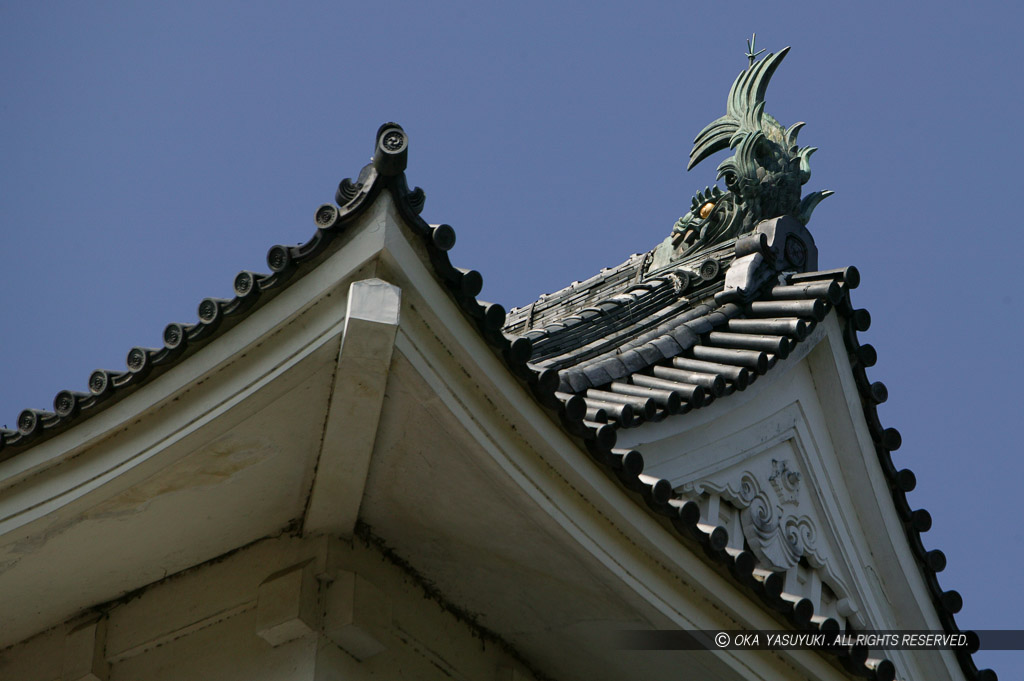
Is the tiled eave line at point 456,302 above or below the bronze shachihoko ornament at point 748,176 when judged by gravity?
below

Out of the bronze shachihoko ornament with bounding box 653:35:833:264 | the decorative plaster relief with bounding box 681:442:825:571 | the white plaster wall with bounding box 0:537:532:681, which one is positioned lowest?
the white plaster wall with bounding box 0:537:532:681

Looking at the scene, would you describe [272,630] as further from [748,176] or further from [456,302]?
[748,176]

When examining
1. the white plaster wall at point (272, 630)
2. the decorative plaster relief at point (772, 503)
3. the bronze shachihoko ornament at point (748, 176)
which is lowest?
the white plaster wall at point (272, 630)

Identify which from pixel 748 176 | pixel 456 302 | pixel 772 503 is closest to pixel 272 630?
pixel 456 302

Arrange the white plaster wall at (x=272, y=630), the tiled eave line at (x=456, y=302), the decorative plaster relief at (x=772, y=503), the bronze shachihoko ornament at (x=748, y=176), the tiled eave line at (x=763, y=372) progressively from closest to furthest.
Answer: the tiled eave line at (x=456, y=302)
the white plaster wall at (x=272, y=630)
the tiled eave line at (x=763, y=372)
the decorative plaster relief at (x=772, y=503)
the bronze shachihoko ornament at (x=748, y=176)

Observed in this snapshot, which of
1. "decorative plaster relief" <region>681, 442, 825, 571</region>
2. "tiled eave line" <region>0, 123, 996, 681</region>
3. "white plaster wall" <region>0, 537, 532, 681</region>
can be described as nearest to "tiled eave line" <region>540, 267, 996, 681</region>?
"tiled eave line" <region>0, 123, 996, 681</region>

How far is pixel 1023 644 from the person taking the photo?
6988mm

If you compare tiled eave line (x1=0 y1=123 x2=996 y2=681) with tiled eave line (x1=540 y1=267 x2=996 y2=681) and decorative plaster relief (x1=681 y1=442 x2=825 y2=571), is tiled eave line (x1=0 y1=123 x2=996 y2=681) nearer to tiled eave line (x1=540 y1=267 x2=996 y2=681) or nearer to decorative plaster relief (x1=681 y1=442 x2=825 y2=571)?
tiled eave line (x1=540 y1=267 x2=996 y2=681)

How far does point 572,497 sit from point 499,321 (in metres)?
0.75

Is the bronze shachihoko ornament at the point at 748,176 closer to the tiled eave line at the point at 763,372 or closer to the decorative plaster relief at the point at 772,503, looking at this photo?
the tiled eave line at the point at 763,372

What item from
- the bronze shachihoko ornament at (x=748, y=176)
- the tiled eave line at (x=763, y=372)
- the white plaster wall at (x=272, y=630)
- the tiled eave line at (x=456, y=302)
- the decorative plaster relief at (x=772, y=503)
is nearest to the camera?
the tiled eave line at (x=456, y=302)

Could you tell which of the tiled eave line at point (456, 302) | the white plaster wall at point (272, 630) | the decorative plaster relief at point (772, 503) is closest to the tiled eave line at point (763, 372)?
the tiled eave line at point (456, 302)

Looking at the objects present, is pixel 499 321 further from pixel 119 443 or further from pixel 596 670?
pixel 596 670

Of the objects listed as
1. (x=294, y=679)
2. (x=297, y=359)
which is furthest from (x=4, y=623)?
(x=297, y=359)
